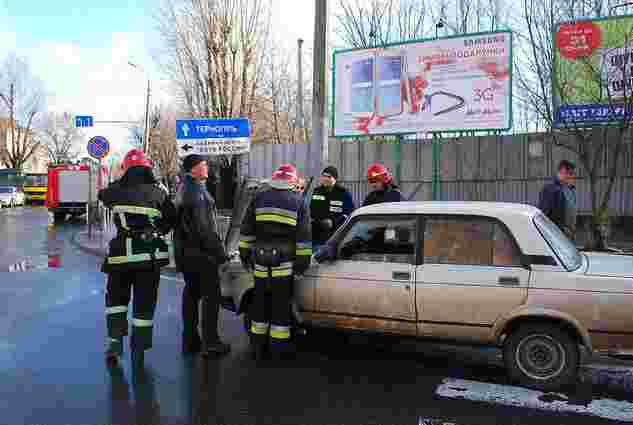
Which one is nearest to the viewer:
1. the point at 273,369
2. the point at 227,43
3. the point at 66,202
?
the point at 273,369

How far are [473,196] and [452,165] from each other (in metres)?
0.95

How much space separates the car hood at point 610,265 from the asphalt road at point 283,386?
0.92 metres

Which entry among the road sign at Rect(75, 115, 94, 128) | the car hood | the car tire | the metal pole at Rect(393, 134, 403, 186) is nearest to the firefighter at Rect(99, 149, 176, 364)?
the car tire

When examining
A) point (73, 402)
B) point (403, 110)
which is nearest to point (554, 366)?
point (73, 402)

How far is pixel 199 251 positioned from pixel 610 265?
11.7ft

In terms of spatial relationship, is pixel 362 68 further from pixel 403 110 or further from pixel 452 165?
pixel 452 165

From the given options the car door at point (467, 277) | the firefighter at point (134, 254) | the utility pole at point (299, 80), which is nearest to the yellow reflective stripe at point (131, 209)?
the firefighter at point (134, 254)

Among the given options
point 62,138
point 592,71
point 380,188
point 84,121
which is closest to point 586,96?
point 592,71

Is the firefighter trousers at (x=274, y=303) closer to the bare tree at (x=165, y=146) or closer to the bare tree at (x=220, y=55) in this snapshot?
the bare tree at (x=220, y=55)

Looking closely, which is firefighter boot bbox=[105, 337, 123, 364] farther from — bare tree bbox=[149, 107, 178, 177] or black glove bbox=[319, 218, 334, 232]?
bare tree bbox=[149, 107, 178, 177]

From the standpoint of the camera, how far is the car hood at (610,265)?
169 inches

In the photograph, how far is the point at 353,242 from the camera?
5109mm

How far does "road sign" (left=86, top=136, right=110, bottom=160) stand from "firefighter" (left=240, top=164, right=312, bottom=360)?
37.8 feet

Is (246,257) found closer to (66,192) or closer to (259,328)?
(259,328)
